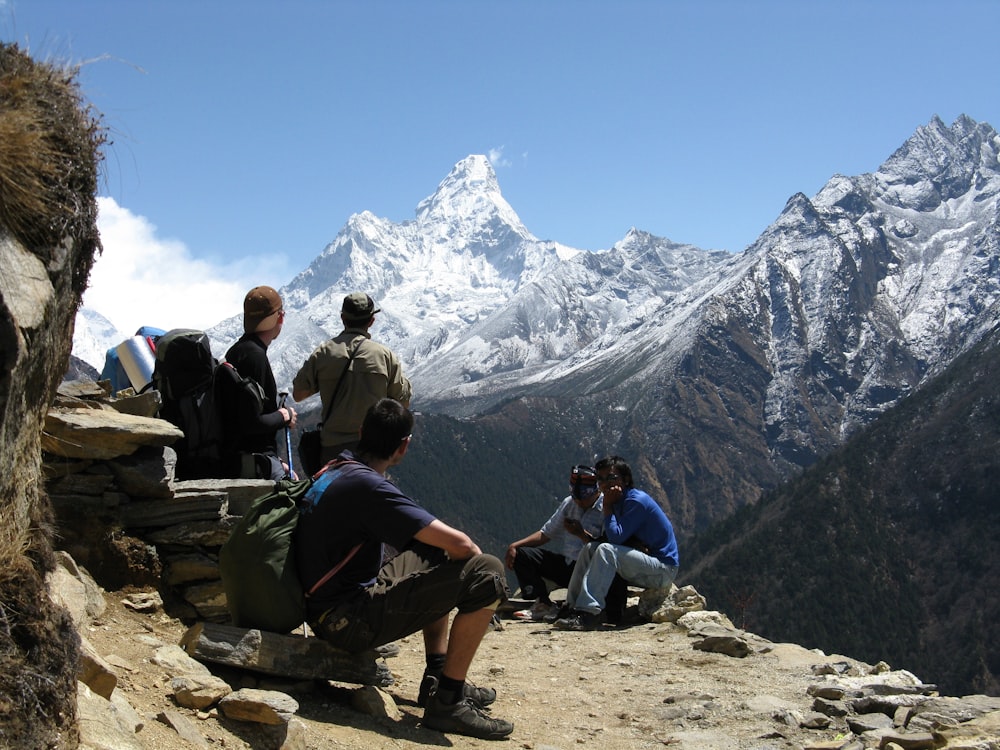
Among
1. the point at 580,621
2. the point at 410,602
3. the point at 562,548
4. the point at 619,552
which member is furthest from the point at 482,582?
the point at 562,548

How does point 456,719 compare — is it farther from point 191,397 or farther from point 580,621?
point 580,621

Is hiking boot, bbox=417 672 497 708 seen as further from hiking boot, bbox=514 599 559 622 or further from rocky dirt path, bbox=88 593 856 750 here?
hiking boot, bbox=514 599 559 622

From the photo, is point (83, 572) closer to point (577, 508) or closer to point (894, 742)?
point (894, 742)

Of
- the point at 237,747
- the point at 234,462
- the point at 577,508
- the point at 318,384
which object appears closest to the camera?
the point at 237,747

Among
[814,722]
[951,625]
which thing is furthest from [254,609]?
[951,625]

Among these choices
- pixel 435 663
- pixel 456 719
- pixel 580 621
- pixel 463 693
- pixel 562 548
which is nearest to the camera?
pixel 456 719

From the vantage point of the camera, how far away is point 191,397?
980 centimetres

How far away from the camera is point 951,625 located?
181 metres

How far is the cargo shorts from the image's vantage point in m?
7.58

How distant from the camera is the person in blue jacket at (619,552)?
45.5 feet

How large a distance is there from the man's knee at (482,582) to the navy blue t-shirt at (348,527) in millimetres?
596

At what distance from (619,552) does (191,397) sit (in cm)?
664

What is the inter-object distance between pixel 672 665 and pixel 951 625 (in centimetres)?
19205

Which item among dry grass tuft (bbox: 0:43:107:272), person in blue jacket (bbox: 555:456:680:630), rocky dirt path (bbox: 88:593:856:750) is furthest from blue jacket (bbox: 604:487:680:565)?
dry grass tuft (bbox: 0:43:107:272)
